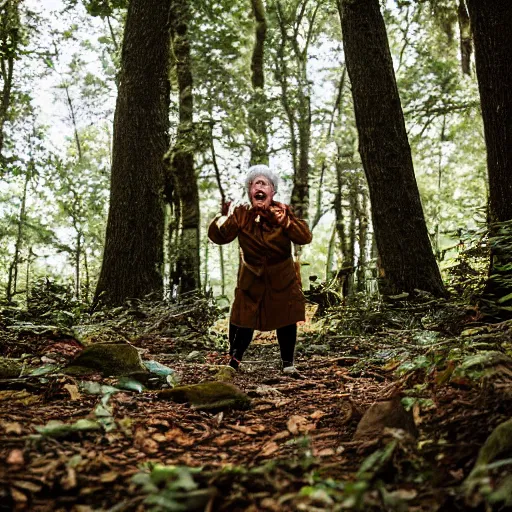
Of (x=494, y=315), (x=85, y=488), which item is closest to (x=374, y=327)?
(x=494, y=315)

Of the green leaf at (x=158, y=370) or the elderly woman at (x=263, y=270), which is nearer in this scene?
the green leaf at (x=158, y=370)

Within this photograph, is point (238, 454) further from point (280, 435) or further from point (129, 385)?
point (129, 385)

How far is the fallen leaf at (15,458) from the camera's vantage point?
1.77m

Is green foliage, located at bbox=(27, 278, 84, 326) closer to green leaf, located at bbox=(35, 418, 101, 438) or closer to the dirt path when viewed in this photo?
the dirt path

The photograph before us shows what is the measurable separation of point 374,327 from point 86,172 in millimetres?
16638

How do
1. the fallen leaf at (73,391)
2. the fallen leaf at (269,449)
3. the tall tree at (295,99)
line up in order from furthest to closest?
the tall tree at (295,99)
the fallen leaf at (73,391)
the fallen leaf at (269,449)

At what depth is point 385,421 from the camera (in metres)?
2.19

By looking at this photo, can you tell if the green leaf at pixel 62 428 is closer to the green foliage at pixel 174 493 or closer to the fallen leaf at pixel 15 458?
the fallen leaf at pixel 15 458

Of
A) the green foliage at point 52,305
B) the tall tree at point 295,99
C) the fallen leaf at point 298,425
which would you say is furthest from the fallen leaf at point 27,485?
the tall tree at point 295,99

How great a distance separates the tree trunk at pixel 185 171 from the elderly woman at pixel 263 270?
643 cm

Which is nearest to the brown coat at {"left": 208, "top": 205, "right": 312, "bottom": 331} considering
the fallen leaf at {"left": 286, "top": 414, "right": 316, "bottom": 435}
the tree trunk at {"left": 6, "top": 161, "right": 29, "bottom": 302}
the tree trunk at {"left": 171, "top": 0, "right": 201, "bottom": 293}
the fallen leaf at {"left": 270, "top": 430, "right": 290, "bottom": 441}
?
the fallen leaf at {"left": 286, "top": 414, "right": 316, "bottom": 435}

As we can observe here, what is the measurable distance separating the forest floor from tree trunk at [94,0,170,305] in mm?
4318

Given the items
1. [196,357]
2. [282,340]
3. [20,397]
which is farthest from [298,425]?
[196,357]

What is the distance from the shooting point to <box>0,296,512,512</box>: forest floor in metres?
1.52
